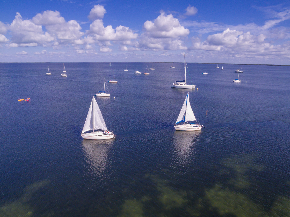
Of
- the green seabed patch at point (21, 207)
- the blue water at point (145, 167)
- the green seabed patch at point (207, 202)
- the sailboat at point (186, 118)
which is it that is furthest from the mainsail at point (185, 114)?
the green seabed patch at point (21, 207)

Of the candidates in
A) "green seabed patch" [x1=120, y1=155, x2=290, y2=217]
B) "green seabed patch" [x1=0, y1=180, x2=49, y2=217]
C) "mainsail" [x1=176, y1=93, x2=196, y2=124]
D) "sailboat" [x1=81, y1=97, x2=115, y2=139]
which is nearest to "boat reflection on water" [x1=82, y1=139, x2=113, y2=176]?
"sailboat" [x1=81, y1=97, x2=115, y2=139]

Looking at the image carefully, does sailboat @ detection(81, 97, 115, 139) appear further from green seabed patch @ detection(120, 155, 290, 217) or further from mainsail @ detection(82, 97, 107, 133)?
green seabed patch @ detection(120, 155, 290, 217)

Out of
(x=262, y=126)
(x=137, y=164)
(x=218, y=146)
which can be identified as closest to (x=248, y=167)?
(x=218, y=146)

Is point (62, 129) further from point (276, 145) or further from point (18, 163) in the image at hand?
point (276, 145)

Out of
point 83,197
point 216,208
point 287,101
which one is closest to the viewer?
point 216,208

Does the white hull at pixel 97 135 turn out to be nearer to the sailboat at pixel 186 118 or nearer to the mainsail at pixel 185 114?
the sailboat at pixel 186 118

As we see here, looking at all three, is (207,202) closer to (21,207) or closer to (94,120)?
(21,207)

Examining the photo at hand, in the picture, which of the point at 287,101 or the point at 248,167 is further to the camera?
the point at 287,101
